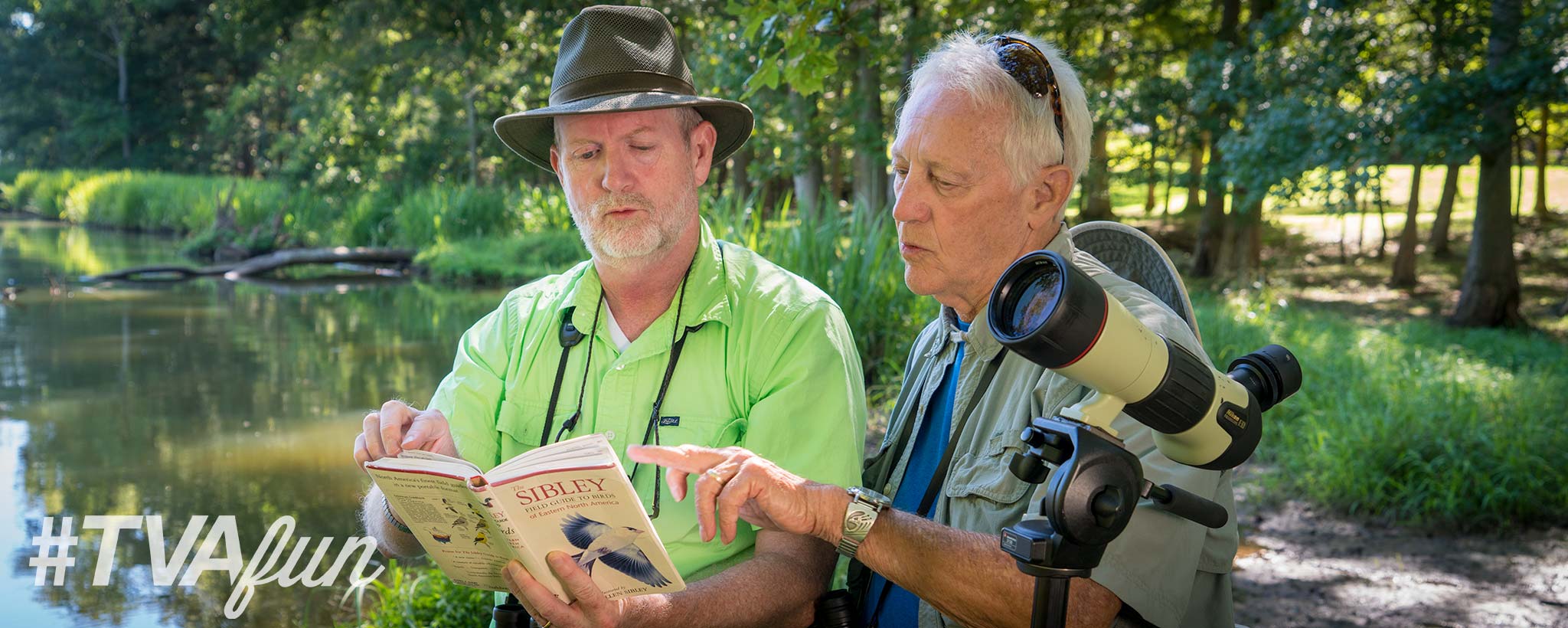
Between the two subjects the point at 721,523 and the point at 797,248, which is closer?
the point at 721,523

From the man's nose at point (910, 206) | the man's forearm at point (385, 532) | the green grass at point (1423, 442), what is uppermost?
the man's nose at point (910, 206)

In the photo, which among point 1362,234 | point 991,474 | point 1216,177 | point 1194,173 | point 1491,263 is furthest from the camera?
point 1362,234

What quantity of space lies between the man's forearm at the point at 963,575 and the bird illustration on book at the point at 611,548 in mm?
318

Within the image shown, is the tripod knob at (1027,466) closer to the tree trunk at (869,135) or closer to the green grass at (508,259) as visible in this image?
the tree trunk at (869,135)

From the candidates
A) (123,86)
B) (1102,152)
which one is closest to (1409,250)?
(1102,152)

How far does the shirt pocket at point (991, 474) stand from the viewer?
1796 mm

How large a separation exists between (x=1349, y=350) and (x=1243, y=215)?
6.30m

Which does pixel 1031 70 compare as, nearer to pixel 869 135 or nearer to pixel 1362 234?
pixel 869 135

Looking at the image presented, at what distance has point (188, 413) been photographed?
24.0ft

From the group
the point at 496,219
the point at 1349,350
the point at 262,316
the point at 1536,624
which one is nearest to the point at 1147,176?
the point at 1349,350

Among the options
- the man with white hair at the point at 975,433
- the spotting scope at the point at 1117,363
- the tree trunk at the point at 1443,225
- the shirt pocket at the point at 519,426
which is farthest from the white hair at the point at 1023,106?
the tree trunk at the point at 1443,225

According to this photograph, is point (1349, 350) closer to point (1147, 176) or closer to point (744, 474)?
point (744, 474)

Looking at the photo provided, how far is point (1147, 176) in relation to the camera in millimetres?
13992

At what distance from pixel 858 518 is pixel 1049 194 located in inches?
25.4
